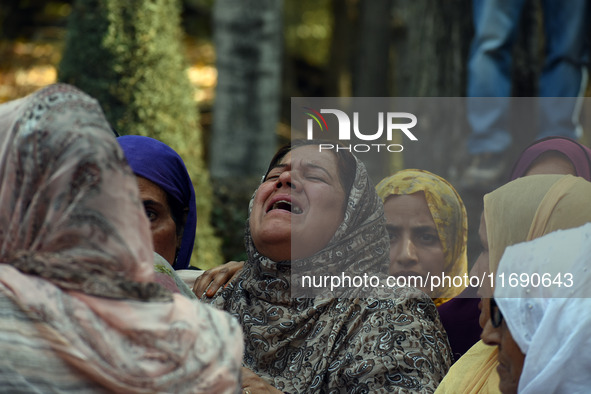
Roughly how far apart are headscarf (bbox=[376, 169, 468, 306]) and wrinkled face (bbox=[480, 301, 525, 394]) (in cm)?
130

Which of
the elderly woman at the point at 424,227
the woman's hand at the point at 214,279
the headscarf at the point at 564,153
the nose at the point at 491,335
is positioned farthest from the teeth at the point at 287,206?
the headscarf at the point at 564,153

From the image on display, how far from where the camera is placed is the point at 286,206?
328 cm

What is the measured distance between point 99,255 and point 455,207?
2229 mm

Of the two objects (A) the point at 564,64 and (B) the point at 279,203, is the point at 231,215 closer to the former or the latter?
(A) the point at 564,64

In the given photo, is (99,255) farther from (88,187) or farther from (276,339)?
(276,339)

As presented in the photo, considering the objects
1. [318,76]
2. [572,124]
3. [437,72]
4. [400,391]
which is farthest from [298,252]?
[318,76]

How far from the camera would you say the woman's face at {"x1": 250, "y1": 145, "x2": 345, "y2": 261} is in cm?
315

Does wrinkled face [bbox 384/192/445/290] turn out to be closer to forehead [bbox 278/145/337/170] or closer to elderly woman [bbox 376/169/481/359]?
elderly woman [bbox 376/169/481/359]

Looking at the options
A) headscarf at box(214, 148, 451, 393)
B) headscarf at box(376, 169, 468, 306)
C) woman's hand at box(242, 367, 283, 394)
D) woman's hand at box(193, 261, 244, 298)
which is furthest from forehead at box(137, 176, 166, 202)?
woman's hand at box(242, 367, 283, 394)

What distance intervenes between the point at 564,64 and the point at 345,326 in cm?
385

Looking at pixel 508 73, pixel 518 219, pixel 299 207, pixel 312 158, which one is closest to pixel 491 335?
pixel 518 219

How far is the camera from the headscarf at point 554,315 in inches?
88.7

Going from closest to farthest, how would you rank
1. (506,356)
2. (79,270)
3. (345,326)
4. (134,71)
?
(79,270) < (506,356) < (345,326) < (134,71)

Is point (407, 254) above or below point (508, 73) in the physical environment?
below
